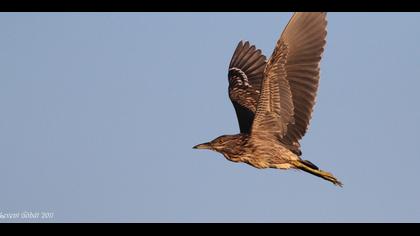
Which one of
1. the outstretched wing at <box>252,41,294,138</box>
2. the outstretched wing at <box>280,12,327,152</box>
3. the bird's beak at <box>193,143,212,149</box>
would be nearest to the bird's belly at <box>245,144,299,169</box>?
the outstretched wing at <box>252,41,294,138</box>

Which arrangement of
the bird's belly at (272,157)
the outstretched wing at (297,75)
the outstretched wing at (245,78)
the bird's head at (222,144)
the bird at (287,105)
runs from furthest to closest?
the outstretched wing at (245,78) → the bird's head at (222,144) → the bird's belly at (272,157) → the outstretched wing at (297,75) → the bird at (287,105)

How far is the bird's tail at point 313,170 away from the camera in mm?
11891

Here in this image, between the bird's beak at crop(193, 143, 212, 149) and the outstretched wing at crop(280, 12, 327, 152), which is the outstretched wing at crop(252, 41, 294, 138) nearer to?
the outstretched wing at crop(280, 12, 327, 152)

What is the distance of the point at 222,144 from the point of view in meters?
12.2

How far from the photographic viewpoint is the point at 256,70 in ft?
48.8

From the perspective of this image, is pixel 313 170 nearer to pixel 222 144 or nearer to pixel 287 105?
pixel 287 105

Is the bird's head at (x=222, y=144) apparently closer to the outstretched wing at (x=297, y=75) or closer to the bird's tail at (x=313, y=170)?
the outstretched wing at (x=297, y=75)

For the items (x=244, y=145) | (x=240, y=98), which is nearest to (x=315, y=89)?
(x=244, y=145)

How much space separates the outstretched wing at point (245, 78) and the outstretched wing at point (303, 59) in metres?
1.86

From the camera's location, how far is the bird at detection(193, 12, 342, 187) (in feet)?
38.0

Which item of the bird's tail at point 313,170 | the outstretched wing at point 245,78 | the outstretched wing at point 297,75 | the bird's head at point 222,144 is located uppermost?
the outstretched wing at point 245,78

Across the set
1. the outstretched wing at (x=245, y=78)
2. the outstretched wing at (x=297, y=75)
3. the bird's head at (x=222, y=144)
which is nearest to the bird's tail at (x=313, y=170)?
the outstretched wing at (x=297, y=75)

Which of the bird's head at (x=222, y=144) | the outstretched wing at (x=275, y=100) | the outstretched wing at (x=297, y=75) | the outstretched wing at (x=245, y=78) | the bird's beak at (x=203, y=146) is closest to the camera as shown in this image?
the outstretched wing at (x=275, y=100)

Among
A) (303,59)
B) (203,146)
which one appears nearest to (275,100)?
(303,59)
